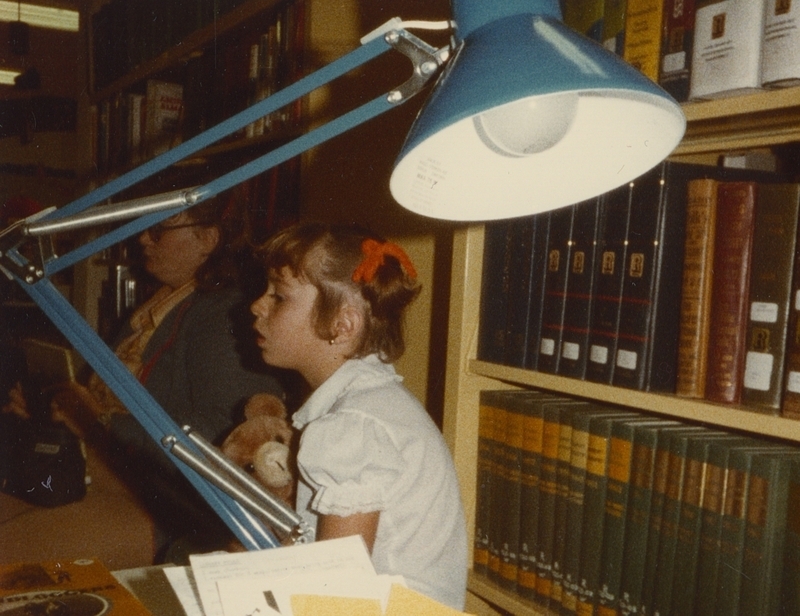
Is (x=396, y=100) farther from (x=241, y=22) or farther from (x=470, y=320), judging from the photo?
(x=241, y=22)

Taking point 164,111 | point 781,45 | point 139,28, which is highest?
point 139,28

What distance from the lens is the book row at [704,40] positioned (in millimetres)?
789

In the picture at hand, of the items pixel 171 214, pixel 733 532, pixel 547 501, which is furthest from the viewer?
pixel 547 501

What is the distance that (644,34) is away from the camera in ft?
3.09

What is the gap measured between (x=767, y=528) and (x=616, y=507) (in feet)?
0.67

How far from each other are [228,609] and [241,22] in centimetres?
188

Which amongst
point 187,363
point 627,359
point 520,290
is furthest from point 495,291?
point 187,363

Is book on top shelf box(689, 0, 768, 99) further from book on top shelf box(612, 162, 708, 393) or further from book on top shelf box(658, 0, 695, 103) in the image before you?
book on top shelf box(612, 162, 708, 393)

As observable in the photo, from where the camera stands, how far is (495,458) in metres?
1.19

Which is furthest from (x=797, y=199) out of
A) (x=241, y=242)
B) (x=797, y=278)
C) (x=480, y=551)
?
(x=241, y=242)

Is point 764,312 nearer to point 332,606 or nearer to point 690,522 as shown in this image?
point 690,522

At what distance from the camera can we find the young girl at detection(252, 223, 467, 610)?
1.10 m

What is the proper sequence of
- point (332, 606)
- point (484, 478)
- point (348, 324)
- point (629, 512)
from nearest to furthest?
point (332, 606) → point (629, 512) → point (484, 478) → point (348, 324)

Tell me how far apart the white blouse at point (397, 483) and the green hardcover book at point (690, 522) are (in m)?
0.35
